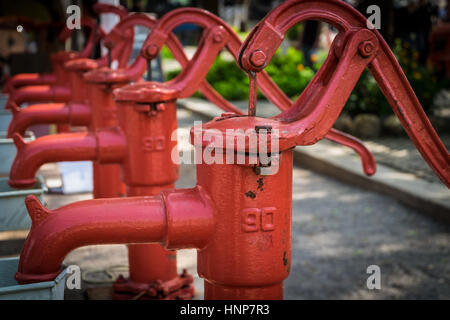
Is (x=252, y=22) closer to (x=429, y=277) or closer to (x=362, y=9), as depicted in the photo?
(x=362, y=9)

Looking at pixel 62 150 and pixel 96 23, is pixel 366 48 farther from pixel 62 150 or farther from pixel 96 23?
pixel 96 23

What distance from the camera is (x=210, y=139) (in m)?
1.43

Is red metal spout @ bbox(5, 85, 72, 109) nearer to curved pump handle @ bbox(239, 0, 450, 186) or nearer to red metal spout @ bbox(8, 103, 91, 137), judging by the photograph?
red metal spout @ bbox(8, 103, 91, 137)

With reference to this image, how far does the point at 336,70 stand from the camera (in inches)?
58.4

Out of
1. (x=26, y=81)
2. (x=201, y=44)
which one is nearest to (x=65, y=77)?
(x=26, y=81)

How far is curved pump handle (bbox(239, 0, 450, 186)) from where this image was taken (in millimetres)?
1423

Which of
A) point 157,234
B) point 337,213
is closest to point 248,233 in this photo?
point 157,234

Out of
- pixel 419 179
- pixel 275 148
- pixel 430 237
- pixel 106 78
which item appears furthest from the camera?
pixel 419 179

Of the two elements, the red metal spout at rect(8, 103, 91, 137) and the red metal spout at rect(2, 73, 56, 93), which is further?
the red metal spout at rect(2, 73, 56, 93)

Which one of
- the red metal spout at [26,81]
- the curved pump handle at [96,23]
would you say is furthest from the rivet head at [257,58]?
the red metal spout at [26,81]

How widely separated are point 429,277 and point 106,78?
189cm

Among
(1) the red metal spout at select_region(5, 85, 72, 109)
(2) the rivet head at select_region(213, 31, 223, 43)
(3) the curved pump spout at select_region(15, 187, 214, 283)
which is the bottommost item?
(3) the curved pump spout at select_region(15, 187, 214, 283)

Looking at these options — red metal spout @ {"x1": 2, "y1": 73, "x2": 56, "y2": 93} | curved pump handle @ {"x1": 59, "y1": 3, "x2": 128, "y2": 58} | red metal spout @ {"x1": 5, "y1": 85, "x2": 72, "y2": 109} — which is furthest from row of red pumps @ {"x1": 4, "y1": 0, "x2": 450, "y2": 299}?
red metal spout @ {"x1": 2, "y1": 73, "x2": 56, "y2": 93}

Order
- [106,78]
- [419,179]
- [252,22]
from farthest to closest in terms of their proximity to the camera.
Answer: [252,22]
[419,179]
[106,78]
